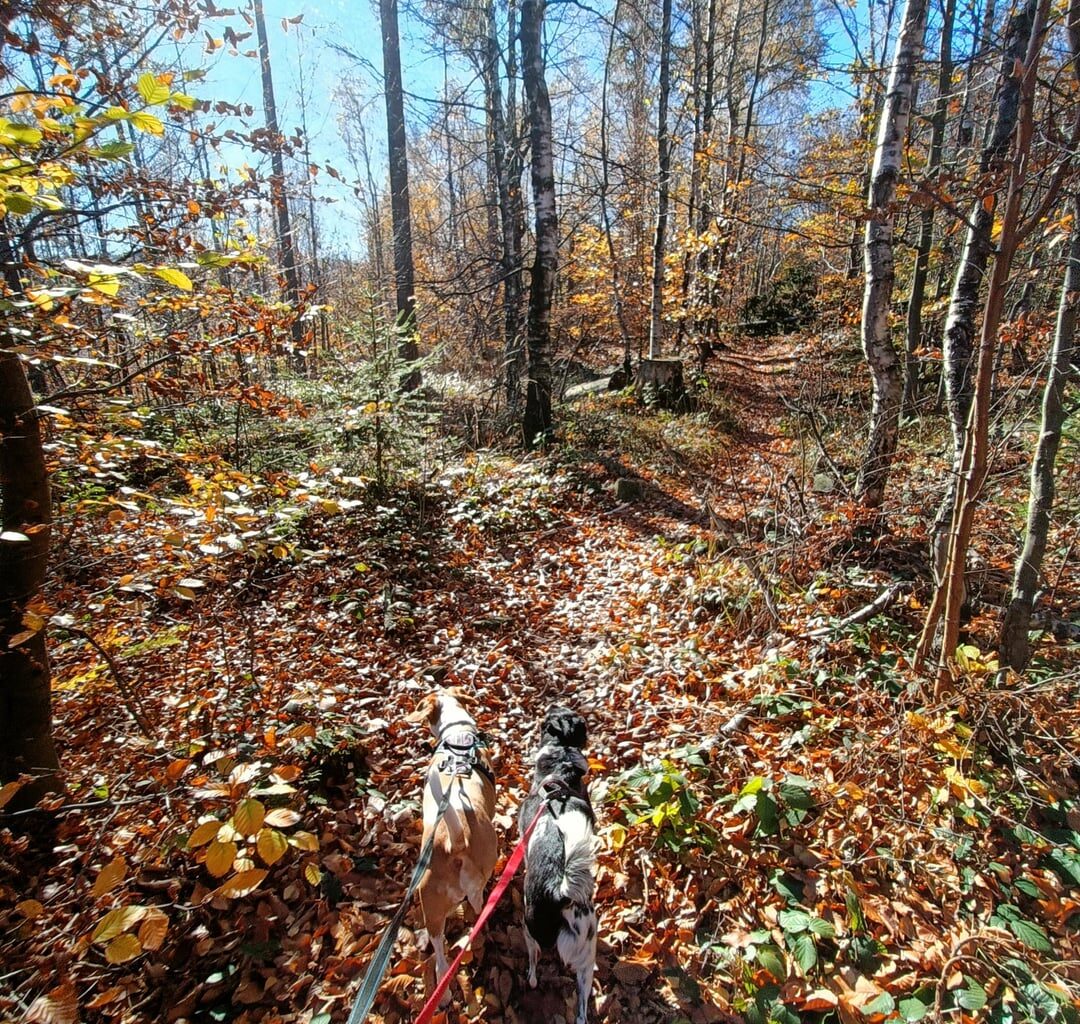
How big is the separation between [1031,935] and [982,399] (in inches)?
103

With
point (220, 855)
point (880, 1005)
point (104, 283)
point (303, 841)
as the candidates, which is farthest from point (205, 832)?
point (880, 1005)

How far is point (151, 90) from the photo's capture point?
6.18ft

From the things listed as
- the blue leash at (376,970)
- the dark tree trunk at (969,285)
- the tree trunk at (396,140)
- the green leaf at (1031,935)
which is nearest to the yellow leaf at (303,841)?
the blue leash at (376,970)

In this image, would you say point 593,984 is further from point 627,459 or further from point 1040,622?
point 627,459

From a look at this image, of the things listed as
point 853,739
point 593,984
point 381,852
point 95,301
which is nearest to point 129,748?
point 381,852

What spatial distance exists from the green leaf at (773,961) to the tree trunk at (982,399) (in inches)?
75.1

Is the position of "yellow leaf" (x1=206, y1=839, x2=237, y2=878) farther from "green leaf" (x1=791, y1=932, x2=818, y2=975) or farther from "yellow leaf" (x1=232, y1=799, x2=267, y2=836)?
"green leaf" (x1=791, y1=932, x2=818, y2=975)

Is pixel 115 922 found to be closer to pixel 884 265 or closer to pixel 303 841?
pixel 303 841

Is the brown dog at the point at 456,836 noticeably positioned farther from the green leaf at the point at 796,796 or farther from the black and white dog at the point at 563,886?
the green leaf at the point at 796,796

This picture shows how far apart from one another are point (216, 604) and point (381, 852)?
140 inches

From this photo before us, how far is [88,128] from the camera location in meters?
1.76

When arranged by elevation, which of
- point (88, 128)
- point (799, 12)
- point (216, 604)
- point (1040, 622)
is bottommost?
point (216, 604)

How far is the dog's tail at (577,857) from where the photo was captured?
2.46m

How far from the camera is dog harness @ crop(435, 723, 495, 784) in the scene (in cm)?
299
